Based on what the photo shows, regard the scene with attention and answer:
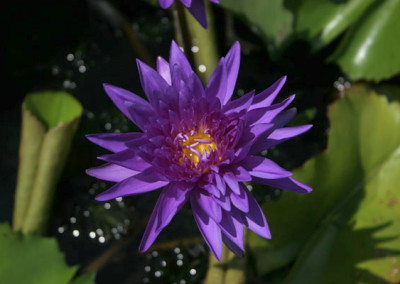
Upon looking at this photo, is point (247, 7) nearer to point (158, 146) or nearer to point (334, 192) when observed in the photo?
point (334, 192)

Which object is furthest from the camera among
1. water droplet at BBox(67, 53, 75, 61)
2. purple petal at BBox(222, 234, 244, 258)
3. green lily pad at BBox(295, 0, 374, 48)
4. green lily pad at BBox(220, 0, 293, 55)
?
water droplet at BBox(67, 53, 75, 61)

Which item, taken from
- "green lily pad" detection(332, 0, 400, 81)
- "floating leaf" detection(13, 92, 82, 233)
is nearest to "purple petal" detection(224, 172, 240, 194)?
"floating leaf" detection(13, 92, 82, 233)

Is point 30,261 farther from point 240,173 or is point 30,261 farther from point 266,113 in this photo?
point 266,113

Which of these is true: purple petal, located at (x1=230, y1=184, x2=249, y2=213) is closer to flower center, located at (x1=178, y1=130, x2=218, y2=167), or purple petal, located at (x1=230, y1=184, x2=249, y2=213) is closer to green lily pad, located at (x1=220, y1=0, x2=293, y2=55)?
flower center, located at (x1=178, y1=130, x2=218, y2=167)

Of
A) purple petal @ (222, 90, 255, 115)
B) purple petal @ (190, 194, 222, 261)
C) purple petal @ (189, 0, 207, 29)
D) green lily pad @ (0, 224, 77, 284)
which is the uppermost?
purple petal @ (189, 0, 207, 29)

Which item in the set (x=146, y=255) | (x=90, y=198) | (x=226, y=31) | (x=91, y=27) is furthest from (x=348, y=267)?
(x=91, y=27)

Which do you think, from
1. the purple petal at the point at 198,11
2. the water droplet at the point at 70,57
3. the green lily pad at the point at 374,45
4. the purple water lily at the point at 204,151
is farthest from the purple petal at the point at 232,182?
the water droplet at the point at 70,57

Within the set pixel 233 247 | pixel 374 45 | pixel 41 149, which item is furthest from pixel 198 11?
pixel 374 45

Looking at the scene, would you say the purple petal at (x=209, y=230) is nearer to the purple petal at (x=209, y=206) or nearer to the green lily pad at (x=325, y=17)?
the purple petal at (x=209, y=206)
